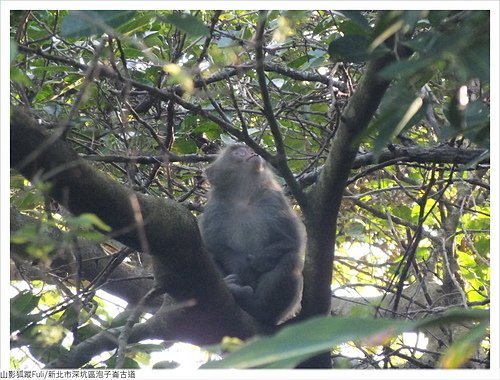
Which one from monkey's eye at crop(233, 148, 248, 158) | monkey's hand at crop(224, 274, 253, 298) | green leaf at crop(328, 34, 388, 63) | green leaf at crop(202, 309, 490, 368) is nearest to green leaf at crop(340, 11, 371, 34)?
green leaf at crop(328, 34, 388, 63)

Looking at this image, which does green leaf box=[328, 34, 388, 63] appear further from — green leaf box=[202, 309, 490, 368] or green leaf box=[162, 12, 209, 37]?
green leaf box=[202, 309, 490, 368]

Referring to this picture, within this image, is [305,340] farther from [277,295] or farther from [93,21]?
[277,295]

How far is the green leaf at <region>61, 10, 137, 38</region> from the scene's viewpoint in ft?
6.50

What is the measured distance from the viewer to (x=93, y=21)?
1969 millimetres

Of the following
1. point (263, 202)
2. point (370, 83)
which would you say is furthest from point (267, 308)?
point (370, 83)

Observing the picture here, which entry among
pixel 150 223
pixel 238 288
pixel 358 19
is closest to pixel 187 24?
pixel 358 19

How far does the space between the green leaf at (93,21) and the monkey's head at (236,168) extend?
3391 millimetres

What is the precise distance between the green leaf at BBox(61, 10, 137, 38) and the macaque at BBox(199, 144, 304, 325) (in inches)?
112

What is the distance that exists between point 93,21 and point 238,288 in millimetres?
3358

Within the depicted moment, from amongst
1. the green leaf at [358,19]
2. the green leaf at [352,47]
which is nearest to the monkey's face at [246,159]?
the green leaf at [352,47]

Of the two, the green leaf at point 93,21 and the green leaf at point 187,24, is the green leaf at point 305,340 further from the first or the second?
the green leaf at point 93,21

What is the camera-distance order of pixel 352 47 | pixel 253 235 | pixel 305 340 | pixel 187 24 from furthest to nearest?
1. pixel 253 235
2. pixel 352 47
3. pixel 187 24
4. pixel 305 340

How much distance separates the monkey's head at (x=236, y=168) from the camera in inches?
228

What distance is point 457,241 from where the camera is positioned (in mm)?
6266
